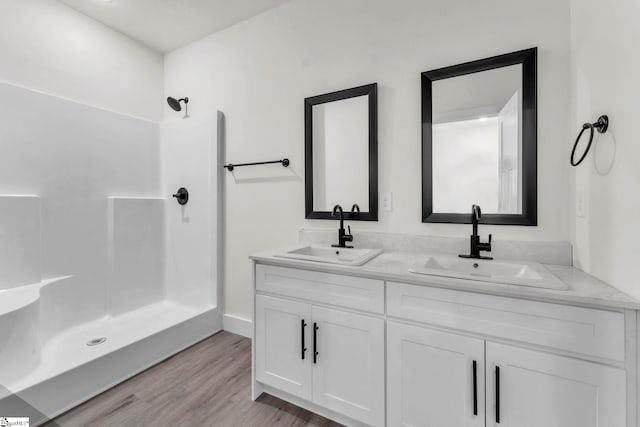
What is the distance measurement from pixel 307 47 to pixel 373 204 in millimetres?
1239

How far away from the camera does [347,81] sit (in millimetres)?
1894

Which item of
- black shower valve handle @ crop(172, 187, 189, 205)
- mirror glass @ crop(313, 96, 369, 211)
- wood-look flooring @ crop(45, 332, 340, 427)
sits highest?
mirror glass @ crop(313, 96, 369, 211)

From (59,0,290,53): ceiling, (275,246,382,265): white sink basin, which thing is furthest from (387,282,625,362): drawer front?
(59,0,290,53): ceiling

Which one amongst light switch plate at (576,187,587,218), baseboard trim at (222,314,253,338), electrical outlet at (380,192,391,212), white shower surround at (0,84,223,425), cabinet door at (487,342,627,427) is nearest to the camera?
cabinet door at (487,342,627,427)

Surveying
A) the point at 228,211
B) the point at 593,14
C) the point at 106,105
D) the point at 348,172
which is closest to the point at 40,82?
the point at 106,105

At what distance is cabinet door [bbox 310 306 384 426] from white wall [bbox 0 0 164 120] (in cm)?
251

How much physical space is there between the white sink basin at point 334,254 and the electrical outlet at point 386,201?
11.0 inches

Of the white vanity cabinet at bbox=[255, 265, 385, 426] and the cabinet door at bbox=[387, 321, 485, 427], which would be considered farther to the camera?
the white vanity cabinet at bbox=[255, 265, 385, 426]

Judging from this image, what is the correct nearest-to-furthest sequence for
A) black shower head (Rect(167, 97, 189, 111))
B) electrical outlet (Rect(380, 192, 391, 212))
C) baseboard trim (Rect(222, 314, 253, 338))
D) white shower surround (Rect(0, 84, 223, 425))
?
white shower surround (Rect(0, 84, 223, 425))
electrical outlet (Rect(380, 192, 391, 212))
baseboard trim (Rect(222, 314, 253, 338))
black shower head (Rect(167, 97, 189, 111))

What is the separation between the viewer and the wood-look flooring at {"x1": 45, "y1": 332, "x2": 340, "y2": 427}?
1.45m

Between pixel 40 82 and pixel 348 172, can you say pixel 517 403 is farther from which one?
pixel 40 82

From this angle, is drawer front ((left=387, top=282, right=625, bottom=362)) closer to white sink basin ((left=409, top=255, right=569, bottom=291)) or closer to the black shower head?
white sink basin ((left=409, top=255, right=569, bottom=291))

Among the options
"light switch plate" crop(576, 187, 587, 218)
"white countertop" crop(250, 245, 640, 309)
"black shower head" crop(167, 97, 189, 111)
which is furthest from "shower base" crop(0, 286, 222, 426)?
"light switch plate" crop(576, 187, 587, 218)

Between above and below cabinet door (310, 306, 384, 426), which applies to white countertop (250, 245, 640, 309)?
above
